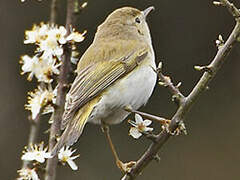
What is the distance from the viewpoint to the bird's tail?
Answer: 2.72 metres

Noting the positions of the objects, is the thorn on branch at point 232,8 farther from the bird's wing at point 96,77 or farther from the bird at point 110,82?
the bird's wing at point 96,77

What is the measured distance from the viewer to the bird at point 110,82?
11.0 feet

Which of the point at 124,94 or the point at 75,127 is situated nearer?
the point at 75,127

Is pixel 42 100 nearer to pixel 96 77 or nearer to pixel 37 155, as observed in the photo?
pixel 37 155

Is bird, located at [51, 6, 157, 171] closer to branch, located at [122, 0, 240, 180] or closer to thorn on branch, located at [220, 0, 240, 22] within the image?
branch, located at [122, 0, 240, 180]

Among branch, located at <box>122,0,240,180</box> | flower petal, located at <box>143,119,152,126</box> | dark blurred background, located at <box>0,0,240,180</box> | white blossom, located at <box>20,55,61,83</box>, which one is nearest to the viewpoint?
branch, located at <box>122,0,240,180</box>

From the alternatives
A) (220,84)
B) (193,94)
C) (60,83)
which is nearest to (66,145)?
(60,83)

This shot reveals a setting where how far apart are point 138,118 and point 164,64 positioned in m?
4.09

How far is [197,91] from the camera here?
8.32ft

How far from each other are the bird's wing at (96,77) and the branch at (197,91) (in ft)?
2.20

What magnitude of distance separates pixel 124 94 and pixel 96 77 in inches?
7.6

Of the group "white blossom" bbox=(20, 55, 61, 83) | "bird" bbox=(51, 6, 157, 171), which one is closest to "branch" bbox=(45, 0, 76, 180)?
"white blossom" bbox=(20, 55, 61, 83)

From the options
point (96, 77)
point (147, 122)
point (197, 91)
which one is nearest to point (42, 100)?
point (147, 122)

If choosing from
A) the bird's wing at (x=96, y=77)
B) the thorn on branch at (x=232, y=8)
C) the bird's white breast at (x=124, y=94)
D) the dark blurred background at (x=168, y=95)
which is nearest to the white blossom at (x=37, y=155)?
the bird's wing at (x=96, y=77)
